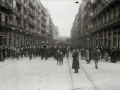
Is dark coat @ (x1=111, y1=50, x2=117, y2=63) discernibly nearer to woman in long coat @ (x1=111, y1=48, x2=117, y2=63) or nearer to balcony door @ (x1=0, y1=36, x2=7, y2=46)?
woman in long coat @ (x1=111, y1=48, x2=117, y2=63)

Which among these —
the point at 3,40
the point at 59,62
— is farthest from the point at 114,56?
the point at 3,40

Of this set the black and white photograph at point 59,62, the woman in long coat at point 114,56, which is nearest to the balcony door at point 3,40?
the black and white photograph at point 59,62

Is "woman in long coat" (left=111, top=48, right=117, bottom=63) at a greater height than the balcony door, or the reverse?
the balcony door

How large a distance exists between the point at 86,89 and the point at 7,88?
10.3ft

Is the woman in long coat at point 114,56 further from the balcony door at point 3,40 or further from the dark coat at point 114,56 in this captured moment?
the balcony door at point 3,40

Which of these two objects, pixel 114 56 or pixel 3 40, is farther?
pixel 3 40

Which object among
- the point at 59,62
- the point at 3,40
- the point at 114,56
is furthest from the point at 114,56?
the point at 3,40

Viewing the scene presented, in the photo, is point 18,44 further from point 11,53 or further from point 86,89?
point 86,89

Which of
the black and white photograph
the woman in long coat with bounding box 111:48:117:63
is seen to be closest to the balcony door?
the black and white photograph

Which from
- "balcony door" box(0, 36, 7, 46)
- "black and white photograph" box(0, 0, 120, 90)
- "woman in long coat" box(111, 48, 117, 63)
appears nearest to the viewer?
"black and white photograph" box(0, 0, 120, 90)

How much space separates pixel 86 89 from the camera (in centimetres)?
631

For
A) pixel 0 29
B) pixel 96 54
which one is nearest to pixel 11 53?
pixel 0 29

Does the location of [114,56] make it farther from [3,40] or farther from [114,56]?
[3,40]

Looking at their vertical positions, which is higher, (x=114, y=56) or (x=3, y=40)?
(x=3, y=40)
